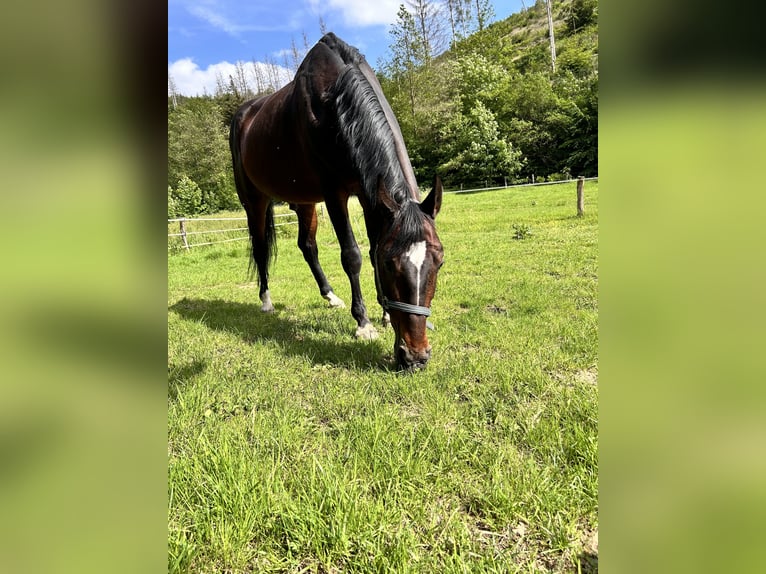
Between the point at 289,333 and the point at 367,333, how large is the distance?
82 centimetres

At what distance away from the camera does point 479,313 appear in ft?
12.9

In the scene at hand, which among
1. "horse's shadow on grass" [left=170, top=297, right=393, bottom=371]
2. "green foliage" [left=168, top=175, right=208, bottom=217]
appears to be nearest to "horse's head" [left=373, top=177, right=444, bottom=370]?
"horse's shadow on grass" [left=170, top=297, right=393, bottom=371]

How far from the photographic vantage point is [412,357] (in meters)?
2.53

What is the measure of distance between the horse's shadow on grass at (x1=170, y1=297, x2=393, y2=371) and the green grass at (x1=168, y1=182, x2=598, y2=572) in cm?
3

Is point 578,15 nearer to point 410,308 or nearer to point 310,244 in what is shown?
point 310,244

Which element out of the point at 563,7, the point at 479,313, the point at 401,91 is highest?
the point at 563,7

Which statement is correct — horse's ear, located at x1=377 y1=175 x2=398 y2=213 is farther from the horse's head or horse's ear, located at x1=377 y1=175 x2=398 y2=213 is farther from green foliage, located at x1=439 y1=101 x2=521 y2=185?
green foliage, located at x1=439 y1=101 x2=521 y2=185

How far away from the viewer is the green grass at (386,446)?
1.33 m

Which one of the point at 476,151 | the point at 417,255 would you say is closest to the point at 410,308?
A: the point at 417,255
